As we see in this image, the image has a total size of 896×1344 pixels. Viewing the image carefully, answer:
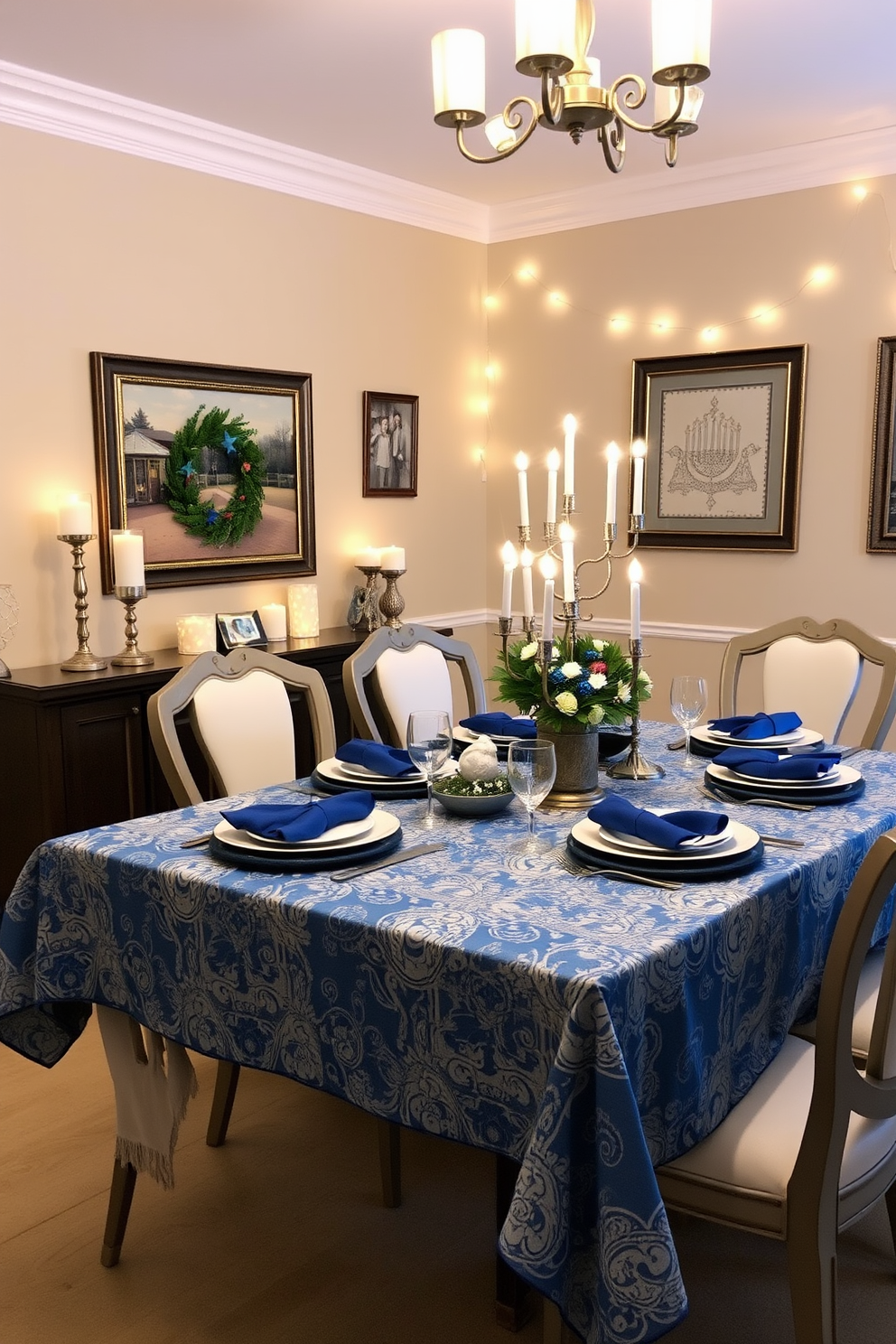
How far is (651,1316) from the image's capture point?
1.40 metres

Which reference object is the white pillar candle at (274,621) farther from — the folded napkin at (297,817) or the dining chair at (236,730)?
the folded napkin at (297,817)

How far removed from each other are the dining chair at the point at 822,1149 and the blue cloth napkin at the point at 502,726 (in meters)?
1.15

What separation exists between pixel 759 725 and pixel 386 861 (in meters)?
1.17

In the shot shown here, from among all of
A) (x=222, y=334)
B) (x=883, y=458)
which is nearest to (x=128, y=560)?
(x=222, y=334)

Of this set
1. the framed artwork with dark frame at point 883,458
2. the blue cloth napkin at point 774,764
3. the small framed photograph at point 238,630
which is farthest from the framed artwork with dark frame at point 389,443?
the blue cloth napkin at point 774,764

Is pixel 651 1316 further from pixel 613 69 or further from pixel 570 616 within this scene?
pixel 613 69

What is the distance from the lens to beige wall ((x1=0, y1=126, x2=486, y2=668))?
12.2 feet

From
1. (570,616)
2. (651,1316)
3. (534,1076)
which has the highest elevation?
(570,616)

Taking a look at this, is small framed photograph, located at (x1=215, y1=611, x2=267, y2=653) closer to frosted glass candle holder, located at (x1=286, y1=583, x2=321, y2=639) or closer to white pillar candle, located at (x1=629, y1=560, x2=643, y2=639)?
frosted glass candle holder, located at (x1=286, y1=583, x2=321, y2=639)

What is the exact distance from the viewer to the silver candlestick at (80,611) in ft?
12.1

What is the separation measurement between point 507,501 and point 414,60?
2.31 m

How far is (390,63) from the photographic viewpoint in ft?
11.6

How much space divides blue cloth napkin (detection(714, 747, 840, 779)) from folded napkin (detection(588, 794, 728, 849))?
49 cm

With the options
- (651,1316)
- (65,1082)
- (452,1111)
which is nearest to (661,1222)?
(651,1316)
